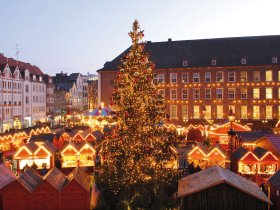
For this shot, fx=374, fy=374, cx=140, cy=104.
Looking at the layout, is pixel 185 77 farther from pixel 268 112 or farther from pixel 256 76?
pixel 268 112

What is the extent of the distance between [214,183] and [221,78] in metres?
37.0

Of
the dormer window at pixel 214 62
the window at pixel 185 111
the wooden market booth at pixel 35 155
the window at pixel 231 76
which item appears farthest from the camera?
the window at pixel 185 111

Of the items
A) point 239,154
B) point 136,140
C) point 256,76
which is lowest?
point 239,154

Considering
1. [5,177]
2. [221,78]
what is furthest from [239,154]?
[221,78]

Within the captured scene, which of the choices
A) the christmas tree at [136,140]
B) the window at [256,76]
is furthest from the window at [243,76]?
the christmas tree at [136,140]

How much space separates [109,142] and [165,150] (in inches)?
102

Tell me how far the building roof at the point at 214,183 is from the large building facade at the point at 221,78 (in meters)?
32.8

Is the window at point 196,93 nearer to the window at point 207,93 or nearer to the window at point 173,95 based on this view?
the window at point 207,93

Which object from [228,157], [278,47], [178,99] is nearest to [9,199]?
[228,157]

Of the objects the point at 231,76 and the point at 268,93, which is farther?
the point at 231,76

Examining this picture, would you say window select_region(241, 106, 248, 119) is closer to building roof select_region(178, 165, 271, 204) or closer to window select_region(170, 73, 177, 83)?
window select_region(170, 73, 177, 83)

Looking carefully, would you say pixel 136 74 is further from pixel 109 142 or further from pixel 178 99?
pixel 178 99

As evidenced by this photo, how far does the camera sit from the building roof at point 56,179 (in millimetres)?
16266

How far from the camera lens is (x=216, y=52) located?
51000 mm
